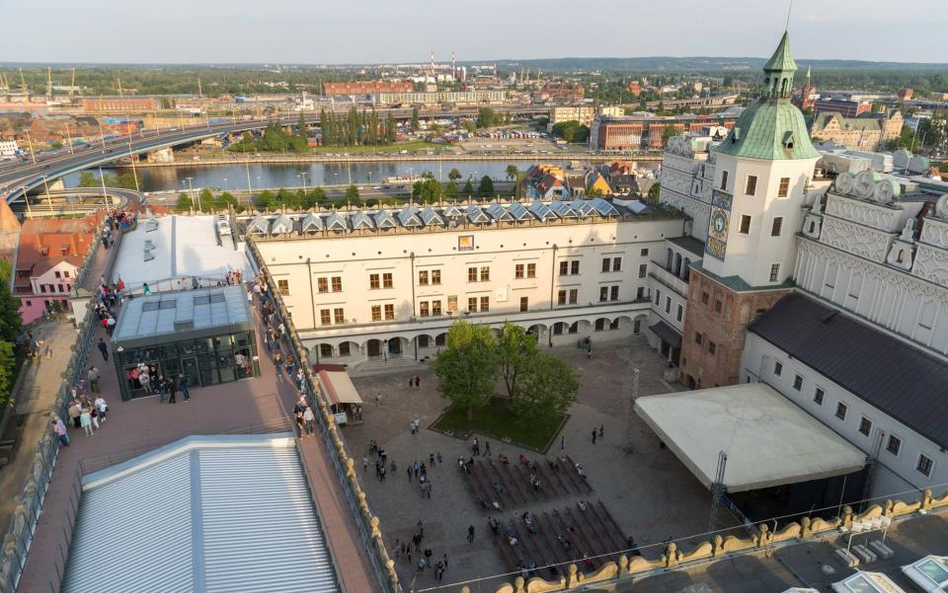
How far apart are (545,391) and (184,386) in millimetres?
24448

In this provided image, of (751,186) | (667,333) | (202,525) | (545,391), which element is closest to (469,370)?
(545,391)

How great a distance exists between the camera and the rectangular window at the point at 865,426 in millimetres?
35375

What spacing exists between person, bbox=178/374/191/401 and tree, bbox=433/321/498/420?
69.1ft

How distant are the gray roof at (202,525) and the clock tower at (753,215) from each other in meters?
34.6

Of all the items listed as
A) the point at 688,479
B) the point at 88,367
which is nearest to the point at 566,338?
the point at 688,479

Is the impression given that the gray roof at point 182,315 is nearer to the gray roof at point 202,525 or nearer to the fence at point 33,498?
the fence at point 33,498

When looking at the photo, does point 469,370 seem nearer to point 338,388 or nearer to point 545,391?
point 545,391

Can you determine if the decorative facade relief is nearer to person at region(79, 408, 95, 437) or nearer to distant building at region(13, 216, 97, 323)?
person at region(79, 408, 95, 437)

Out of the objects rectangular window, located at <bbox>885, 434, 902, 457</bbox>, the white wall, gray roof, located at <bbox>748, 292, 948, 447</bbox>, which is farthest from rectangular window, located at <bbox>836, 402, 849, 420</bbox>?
rectangular window, located at <bbox>885, 434, 902, 457</bbox>

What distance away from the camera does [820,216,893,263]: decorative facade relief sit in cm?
3709

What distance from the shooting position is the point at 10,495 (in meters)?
39.3

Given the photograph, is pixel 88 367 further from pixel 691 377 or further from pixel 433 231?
pixel 691 377

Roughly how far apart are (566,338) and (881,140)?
606ft

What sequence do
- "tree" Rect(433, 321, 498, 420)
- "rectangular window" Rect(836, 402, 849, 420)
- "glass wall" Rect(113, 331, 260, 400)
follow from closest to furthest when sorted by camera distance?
"glass wall" Rect(113, 331, 260, 400) → "rectangular window" Rect(836, 402, 849, 420) → "tree" Rect(433, 321, 498, 420)
